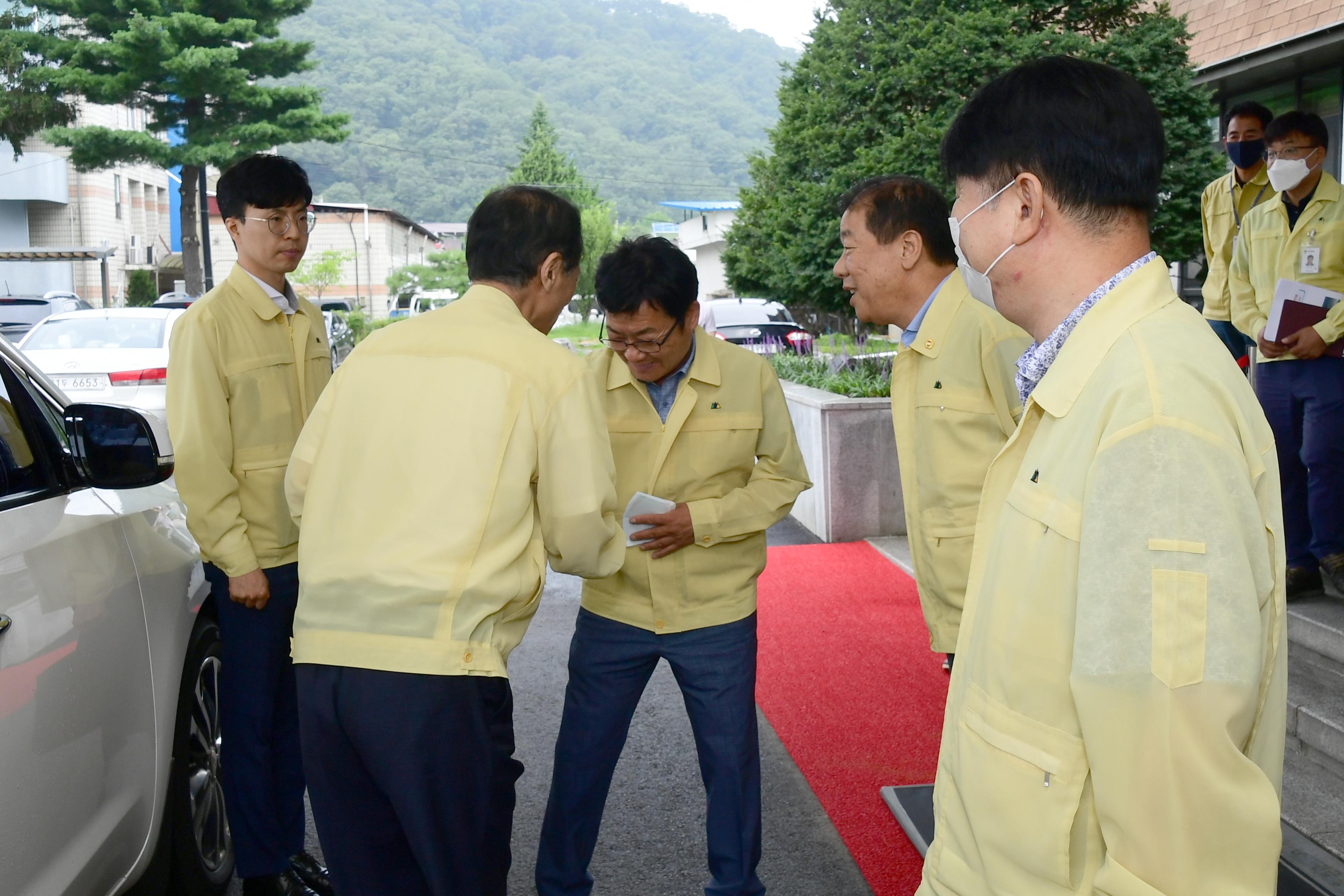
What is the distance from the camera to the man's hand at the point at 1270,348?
4691mm

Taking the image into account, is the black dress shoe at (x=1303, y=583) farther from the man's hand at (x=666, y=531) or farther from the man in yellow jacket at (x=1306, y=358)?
the man's hand at (x=666, y=531)

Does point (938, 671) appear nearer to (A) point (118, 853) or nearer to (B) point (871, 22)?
(A) point (118, 853)

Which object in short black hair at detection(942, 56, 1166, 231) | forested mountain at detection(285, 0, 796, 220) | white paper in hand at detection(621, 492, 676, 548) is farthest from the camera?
forested mountain at detection(285, 0, 796, 220)

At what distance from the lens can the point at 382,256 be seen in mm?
74688

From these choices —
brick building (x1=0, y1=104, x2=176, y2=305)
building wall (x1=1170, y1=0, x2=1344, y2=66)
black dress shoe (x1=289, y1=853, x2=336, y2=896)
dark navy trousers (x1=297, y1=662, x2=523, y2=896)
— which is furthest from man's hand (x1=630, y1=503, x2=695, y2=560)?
brick building (x1=0, y1=104, x2=176, y2=305)

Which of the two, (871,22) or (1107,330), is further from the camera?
(871,22)

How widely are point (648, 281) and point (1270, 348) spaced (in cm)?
315

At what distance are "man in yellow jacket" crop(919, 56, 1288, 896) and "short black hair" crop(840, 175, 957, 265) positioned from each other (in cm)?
148

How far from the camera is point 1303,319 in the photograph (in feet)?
15.1

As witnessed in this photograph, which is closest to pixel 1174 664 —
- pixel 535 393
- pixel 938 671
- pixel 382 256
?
pixel 535 393

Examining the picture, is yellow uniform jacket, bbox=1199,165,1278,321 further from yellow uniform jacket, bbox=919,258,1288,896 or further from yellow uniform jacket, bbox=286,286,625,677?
yellow uniform jacket, bbox=919,258,1288,896

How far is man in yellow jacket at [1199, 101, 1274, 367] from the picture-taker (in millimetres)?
5344

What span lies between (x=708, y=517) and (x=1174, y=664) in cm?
183

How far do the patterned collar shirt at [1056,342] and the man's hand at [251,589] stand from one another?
227 cm
